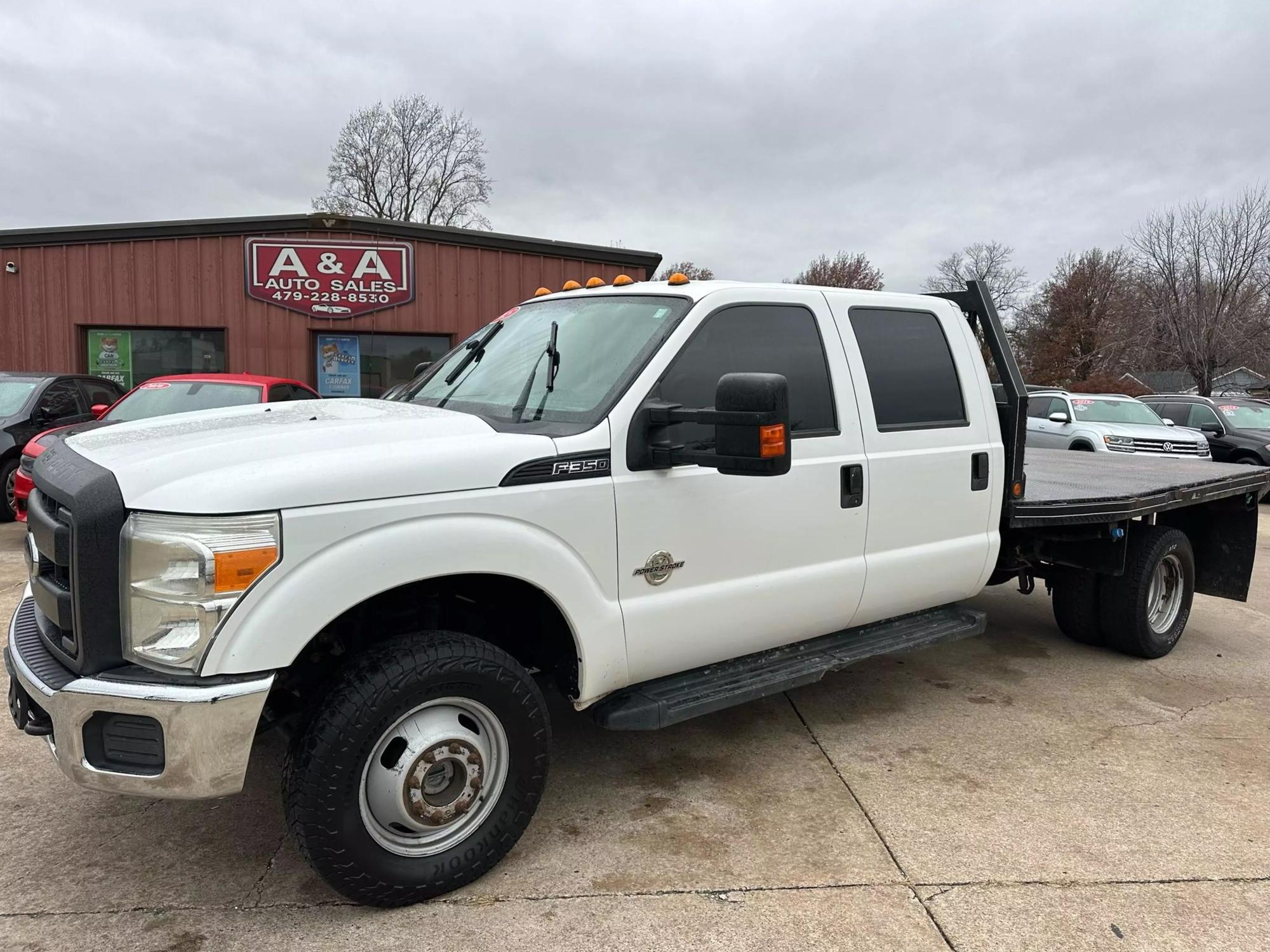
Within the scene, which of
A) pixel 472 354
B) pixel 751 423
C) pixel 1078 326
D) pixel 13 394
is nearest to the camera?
pixel 751 423

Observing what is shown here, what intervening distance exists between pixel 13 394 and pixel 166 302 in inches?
180

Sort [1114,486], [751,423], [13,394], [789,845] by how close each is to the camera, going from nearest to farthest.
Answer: [751,423]
[789,845]
[1114,486]
[13,394]

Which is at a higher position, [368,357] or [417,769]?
[368,357]

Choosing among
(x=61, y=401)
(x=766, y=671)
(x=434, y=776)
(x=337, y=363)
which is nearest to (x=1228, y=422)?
(x=337, y=363)

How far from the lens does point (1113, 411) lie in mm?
14977

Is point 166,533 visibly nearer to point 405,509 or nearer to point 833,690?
point 405,509

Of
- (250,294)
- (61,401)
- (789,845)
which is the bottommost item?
(789,845)

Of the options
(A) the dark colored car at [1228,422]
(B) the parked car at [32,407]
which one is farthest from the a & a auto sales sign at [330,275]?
(A) the dark colored car at [1228,422]

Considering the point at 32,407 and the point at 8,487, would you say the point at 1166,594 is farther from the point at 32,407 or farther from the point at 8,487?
the point at 32,407

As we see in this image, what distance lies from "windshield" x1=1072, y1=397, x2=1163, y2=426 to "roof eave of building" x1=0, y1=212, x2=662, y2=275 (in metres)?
7.70

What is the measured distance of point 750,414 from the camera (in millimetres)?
2609

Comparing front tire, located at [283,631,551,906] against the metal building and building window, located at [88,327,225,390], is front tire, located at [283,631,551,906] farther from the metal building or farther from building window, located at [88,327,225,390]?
building window, located at [88,327,225,390]

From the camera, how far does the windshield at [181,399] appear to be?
8531 millimetres

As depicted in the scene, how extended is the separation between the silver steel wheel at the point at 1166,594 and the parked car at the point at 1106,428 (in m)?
8.41
